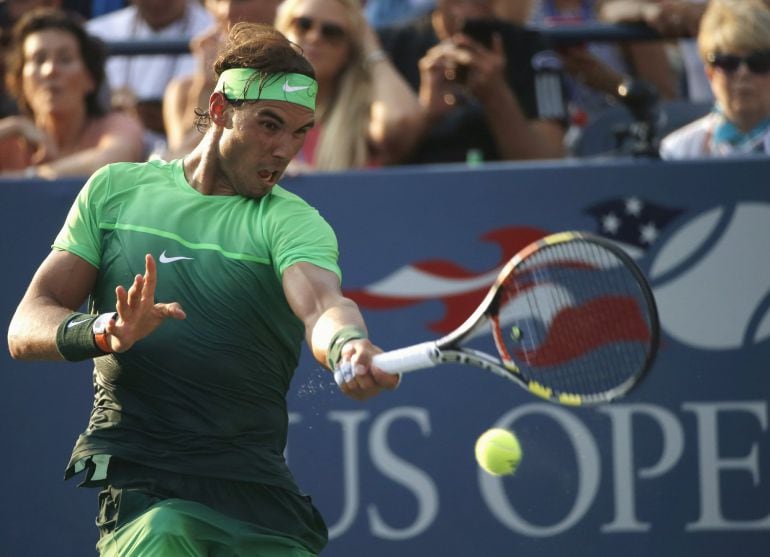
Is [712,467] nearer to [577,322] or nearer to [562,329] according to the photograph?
[577,322]

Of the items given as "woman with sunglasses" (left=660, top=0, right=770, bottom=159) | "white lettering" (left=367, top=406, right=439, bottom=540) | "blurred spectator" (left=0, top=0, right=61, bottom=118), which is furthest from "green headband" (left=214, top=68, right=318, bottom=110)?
"blurred spectator" (left=0, top=0, right=61, bottom=118)

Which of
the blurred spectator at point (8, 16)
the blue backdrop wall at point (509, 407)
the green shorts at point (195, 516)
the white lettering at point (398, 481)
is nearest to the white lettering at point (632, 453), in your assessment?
the blue backdrop wall at point (509, 407)

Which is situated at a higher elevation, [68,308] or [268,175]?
[268,175]

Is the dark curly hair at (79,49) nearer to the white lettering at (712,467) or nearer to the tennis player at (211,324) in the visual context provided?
the tennis player at (211,324)

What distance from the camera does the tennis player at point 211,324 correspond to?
3.77 meters

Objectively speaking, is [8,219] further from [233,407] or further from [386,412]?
[233,407]

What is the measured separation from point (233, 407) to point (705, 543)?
263cm

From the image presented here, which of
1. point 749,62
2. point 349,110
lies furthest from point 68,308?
point 749,62

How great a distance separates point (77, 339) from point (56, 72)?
134 inches

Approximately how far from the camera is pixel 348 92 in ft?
20.8

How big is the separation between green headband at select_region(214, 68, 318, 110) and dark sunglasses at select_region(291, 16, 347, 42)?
241 centimetres

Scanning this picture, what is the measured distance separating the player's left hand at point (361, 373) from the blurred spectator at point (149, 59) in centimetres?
425

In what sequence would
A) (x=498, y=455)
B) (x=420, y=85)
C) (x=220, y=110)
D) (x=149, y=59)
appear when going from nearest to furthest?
(x=220, y=110)
(x=498, y=455)
(x=420, y=85)
(x=149, y=59)

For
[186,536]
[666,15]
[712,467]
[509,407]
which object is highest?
[666,15]
